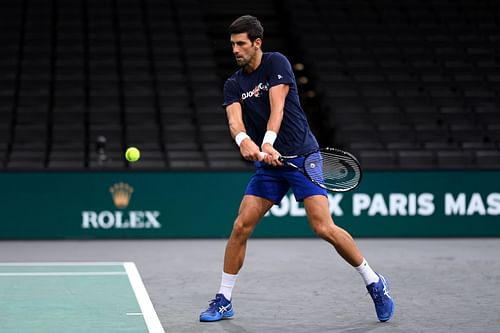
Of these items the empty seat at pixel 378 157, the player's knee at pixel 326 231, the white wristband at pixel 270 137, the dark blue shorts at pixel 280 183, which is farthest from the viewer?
the empty seat at pixel 378 157

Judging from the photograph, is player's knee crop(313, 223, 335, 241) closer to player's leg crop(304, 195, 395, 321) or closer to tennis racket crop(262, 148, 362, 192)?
player's leg crop(304, 195, 395, 321)

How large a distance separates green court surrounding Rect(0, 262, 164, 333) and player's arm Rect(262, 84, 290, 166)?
1.25m

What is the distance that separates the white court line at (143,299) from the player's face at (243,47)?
1.74 meters

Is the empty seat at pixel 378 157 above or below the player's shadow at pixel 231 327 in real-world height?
above

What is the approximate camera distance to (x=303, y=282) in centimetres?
812

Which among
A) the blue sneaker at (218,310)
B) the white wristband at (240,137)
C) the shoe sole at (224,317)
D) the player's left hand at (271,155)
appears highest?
the white wristband at (240,137)

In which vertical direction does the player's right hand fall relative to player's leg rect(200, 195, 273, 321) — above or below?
above

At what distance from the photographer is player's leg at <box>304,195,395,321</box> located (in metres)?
5.96

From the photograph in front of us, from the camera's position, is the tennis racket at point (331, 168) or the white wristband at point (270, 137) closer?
the white wristband at point (270, 137)

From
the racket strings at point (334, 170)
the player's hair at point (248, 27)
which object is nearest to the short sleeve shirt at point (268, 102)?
the racket strings at point (334, 170)

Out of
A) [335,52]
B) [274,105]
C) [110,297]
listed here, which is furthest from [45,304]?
[335,52]

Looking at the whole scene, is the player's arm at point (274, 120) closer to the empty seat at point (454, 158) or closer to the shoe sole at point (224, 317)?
the shoe sole at point (224, 317)

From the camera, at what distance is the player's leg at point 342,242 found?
5.96 meters

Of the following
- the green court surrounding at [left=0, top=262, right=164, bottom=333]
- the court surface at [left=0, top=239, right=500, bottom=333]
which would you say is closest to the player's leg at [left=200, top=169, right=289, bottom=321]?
the court surface at [left=0, top=239, right=500, bottom=333]
